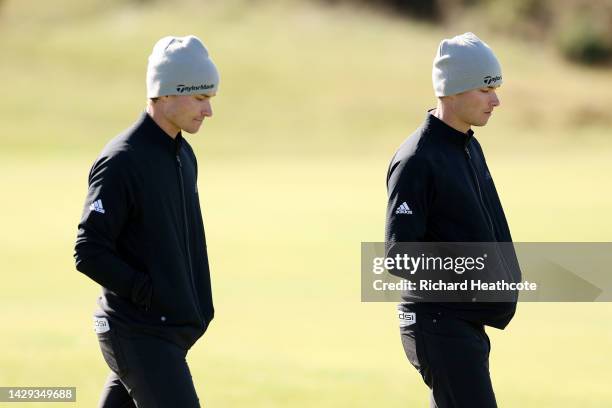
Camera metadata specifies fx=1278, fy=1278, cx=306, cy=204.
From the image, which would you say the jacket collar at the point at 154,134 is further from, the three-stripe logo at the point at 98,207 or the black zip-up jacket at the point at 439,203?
the black zip-up jacket at the point at 439,203

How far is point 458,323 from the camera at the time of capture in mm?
5859

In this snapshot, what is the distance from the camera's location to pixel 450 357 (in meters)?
5.79

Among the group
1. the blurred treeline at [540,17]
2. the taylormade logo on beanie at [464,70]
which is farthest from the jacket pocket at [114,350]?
the blurred treeline at [540,17]

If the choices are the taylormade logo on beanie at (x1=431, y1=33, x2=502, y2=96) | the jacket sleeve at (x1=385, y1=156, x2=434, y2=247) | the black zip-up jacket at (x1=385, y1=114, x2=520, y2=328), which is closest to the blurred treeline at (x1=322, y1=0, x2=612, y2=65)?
the taylormade logo on beanie at (x1=431, y1=33, x2=502, y2=96)

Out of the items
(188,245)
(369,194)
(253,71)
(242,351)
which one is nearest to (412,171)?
(188,245)

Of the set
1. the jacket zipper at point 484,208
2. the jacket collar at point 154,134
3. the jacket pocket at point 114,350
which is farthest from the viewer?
the jacket zipper at point 484,208

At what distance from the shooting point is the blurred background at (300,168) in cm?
1089

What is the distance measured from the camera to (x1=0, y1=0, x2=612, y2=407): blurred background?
10.9 m

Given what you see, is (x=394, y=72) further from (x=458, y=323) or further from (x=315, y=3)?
(x=458, y=323)

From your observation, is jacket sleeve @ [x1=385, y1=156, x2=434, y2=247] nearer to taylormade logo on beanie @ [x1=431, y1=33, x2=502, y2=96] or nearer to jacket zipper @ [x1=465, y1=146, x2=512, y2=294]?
jacket zipper @ [x1=465, y1=146, x2=512, y2=294]

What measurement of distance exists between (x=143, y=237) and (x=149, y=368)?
56 centimetres

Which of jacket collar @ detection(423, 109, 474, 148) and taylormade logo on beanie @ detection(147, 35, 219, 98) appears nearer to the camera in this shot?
taylormade logo on beanie @ detection(147, 35, 219, 98)

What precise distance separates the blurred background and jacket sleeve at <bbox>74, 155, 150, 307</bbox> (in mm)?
3791

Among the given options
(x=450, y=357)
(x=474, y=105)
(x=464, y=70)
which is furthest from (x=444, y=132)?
(x=450, y=357)
